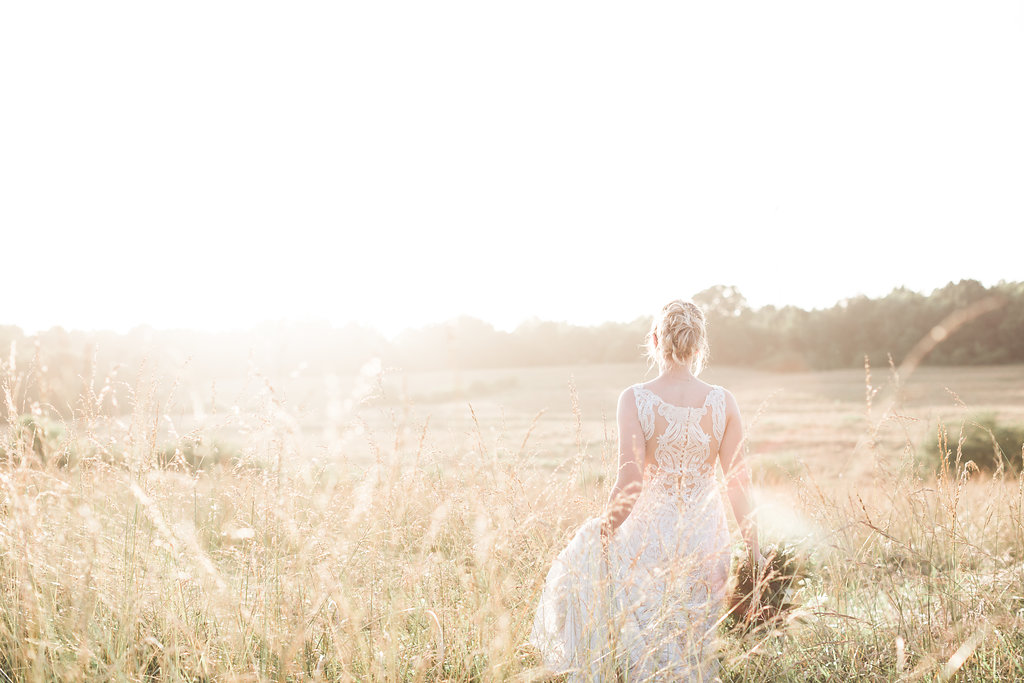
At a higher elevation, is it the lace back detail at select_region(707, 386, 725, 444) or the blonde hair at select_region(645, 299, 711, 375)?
the blonde hair at select_region(645, 299, 711, 375)

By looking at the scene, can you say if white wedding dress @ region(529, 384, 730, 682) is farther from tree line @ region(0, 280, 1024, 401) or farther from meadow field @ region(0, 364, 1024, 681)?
tree line @ region(0, 280, 1024, 401)

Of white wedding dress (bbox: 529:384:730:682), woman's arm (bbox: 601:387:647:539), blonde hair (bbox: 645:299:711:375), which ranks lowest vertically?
white wedding dress (bbox: 529:384:730:682)

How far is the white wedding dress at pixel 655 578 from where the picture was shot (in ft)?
7.79

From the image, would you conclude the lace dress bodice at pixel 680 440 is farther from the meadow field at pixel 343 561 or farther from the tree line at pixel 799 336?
the tree line at pixel 799 336

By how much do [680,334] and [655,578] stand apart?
1.68 m

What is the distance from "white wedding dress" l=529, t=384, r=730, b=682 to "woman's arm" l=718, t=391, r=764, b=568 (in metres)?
0.05

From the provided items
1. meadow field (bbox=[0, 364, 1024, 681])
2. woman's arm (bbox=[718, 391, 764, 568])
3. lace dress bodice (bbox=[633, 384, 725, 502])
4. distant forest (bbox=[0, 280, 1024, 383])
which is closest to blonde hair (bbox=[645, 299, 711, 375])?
lace dress bodice (bbox=[633, 384, 725, 502])

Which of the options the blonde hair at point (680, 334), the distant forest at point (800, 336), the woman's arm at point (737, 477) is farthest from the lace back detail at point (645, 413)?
the distant forest at point (800, 336)

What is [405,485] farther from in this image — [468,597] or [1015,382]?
[1015,382]

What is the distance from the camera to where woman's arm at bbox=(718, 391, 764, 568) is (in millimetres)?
3414

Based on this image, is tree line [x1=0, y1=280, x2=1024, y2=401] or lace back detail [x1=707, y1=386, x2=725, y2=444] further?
tree line [x1=0, y1=280, x2=1024, y2=401]

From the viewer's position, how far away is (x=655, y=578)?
89.5 inches

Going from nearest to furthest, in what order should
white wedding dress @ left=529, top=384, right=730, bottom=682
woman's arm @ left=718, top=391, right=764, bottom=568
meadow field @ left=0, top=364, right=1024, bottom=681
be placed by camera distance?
white wedding dress @ left=529, top=384, right=730, bottom=682 < meadow field @ left=0, top=364, right=1024, bottom=681 < woman's arm @ left=718, top=391, right=764, bottom=568

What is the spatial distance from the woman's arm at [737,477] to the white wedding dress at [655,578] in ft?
0.17
